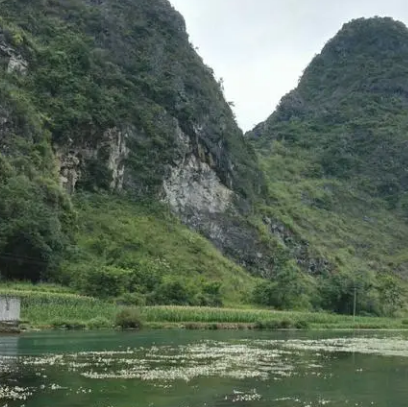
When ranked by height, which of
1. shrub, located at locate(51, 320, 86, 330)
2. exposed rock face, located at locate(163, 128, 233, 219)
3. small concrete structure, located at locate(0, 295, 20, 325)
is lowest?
shrub, located at locate(51, 320, 86, 330)

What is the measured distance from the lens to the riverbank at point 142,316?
185 feet

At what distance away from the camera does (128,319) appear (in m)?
58.7

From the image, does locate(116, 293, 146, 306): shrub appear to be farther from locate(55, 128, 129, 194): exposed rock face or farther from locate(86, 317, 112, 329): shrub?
locate(55, 128, 129, 194): exposed rock face

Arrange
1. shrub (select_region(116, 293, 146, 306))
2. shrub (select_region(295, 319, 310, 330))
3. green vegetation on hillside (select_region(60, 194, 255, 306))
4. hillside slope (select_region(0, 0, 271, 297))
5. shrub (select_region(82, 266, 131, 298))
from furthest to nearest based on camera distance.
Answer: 1. hillside slope (select_region(0, 0, 271, 297))
2. shrub (select_region(295, 319, 310, 330))
3. green vegetation on hillside (select_region(60, 194, 255, 306))
4. shrub (select_region(82, 266, 131, 298))
5. shrub (select_region(116, 293, 146, 306))

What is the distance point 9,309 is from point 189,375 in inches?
1030

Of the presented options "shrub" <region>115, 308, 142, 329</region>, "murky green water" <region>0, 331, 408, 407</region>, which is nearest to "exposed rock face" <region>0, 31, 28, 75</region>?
"shrub" <region>115, 308, 142, 329</region>

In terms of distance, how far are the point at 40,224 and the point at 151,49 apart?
63524 mm

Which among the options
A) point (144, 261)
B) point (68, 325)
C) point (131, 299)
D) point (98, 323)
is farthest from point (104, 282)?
point (144, 261)

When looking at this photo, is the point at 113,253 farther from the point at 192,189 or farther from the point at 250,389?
the point at 250,389

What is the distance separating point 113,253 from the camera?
274ft

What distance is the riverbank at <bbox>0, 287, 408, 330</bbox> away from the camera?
5650 centimetres

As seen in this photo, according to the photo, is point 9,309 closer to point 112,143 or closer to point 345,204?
point 112,143

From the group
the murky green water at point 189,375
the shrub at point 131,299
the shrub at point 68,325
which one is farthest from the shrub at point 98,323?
the murky green water at point 189,375

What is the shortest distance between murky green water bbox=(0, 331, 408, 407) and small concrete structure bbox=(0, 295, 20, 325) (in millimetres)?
5833
